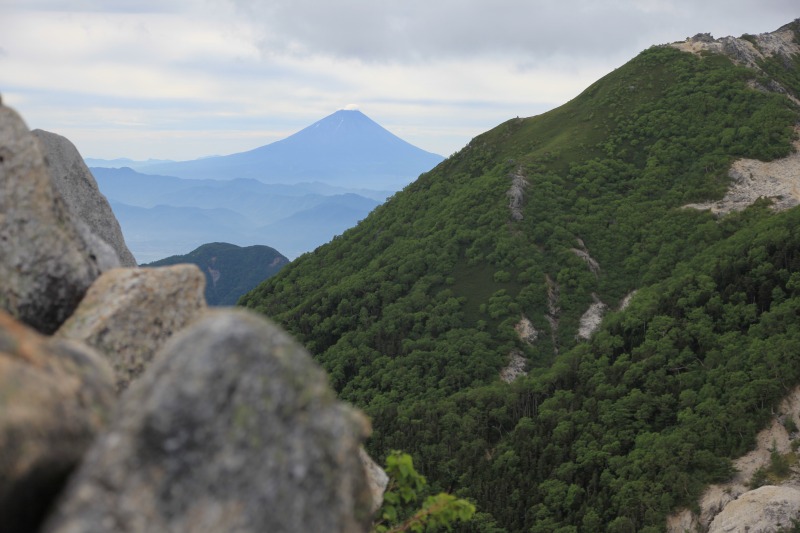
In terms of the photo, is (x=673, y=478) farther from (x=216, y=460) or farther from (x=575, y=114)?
(x=575, y=114)

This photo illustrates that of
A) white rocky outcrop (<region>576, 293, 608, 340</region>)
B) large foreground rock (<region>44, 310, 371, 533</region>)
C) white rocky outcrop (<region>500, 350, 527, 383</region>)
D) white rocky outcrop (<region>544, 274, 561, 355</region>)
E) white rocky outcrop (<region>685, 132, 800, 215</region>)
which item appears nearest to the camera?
large foreground rock (<region>44, 310, 371, 533</region>)

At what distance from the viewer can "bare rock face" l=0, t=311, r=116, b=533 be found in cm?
686

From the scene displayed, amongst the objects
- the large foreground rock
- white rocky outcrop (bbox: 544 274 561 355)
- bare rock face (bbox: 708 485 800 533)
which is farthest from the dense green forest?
the large foreground rock

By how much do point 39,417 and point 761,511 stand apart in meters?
65.0

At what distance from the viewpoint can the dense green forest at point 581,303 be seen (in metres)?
82.4

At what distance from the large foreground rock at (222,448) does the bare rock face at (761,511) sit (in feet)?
197

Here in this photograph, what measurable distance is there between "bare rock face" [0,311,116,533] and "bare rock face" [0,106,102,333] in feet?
12.4

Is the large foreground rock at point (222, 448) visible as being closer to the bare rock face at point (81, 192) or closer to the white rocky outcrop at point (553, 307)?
the bare rock face at point (81, 192)

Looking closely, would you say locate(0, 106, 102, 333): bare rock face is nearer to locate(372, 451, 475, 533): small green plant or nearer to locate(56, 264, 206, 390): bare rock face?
locate(56, 264, 206, 390): bare rock face

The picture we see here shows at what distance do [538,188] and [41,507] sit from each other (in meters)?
148

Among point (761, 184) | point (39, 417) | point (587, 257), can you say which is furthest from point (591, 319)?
point (39, 417)

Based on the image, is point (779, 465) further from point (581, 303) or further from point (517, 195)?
point (517, 195)

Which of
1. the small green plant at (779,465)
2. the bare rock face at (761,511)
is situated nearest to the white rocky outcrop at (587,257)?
the small green plant at (779,465)

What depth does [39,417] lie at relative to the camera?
7137 millimetres
